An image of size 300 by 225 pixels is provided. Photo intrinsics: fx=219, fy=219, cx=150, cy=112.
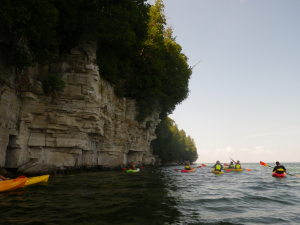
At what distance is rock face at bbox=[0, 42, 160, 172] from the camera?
15000 mm

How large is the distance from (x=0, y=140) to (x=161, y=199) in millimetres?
11117

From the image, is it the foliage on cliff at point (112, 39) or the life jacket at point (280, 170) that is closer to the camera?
the foliage on cliff at point (112, 39)

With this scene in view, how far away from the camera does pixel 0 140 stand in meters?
13.5

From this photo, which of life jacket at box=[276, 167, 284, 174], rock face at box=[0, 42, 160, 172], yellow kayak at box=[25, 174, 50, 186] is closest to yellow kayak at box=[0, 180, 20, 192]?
yellow kayak at box=[25, 174, 50, 186]

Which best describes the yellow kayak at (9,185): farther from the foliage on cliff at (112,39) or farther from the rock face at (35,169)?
the foliage on cliff at (112,39)

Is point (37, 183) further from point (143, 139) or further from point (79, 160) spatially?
point (143, 139)

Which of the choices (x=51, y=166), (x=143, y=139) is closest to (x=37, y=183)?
(x=51, y=166)

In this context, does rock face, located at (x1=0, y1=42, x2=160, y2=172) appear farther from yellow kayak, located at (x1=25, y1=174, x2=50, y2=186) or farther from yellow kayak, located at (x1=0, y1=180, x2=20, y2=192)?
yellow kayak, located at (x1=0, y1=180, x2=20, y2=192)

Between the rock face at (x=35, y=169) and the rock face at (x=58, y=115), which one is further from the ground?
the rock face at (x=58, y=115)

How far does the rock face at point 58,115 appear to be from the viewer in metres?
15.0

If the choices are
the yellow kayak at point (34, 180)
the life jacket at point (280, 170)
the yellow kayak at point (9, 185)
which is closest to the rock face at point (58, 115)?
the yellow kayak at point (34, 180)

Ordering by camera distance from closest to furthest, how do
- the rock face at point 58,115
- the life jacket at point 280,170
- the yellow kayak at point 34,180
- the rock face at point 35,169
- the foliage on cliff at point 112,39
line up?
the yellow kayak at point 34,180 < the foliage on cliff at point 112,39 < the rock face at point 35,169 < the rock face at point 58,115 < the life jacket at point 280,170

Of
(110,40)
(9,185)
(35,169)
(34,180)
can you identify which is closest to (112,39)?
(110,40)

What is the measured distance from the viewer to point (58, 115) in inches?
684
